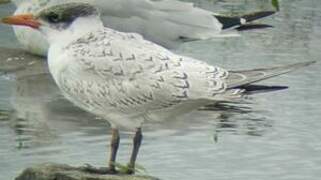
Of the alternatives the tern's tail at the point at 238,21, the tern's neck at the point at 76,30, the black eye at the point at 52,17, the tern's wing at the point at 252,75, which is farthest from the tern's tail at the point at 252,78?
the tern's tail at the point at 238,21

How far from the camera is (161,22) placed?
28.3 ft

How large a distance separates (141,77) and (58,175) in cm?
59

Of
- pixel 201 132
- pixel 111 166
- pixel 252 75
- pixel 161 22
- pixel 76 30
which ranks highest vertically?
pixel 76 30

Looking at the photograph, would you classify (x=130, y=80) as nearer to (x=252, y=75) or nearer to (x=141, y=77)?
(x=141, y=77)

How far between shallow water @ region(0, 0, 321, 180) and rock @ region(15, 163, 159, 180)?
0.26m

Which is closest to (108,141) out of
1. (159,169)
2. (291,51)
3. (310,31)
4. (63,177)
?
(159,169)

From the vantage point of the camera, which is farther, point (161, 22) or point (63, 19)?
point (161, 22)

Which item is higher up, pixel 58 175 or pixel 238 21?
pixel 58 175

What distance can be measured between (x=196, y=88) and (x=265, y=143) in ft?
4.03

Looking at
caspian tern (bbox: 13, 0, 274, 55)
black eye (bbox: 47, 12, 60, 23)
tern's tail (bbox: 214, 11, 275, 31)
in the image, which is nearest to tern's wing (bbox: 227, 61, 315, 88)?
black eye (bbox: 47, 12, 60, 23)

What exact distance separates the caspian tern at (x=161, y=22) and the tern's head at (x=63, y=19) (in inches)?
129

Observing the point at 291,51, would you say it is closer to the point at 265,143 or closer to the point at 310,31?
the point at 310,31

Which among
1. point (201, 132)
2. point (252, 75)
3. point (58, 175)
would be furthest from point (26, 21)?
point (201, 132)

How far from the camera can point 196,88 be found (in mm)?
4895
